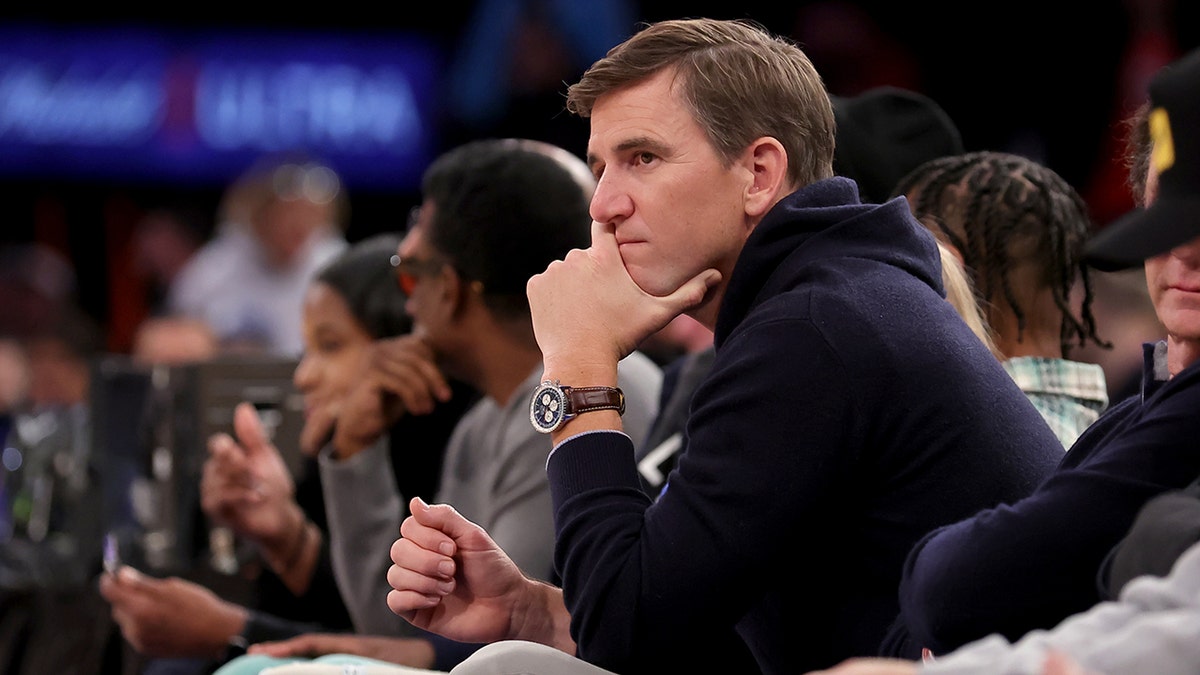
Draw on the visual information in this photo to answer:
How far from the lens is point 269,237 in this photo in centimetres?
704

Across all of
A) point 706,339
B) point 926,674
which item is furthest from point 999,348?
point 706,339

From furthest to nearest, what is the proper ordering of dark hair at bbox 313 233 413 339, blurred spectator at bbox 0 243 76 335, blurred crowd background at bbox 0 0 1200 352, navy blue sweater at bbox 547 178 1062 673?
blurred crowd background at bbox 0 0 1200 352 < blurred spectator at bbox 0 243 76 335 < dark hair at bbox 313 233 413 339 < navy blue sweater at bbox 547 178 1062 673

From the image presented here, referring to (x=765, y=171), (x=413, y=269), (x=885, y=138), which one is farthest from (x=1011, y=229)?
(x=413, y=269)

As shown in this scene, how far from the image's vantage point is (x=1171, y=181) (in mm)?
1345

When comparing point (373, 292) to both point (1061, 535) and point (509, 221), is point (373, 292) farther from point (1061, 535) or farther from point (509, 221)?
point (1061, 535)

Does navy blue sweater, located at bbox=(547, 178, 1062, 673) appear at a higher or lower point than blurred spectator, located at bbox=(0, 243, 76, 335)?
lower

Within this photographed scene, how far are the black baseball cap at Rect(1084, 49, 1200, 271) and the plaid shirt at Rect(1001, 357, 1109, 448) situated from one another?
34.9 inches

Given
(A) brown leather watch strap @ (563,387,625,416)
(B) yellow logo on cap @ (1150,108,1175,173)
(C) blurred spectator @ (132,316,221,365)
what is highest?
(B) yellow logo on cap @ (1150,108,1175,173)

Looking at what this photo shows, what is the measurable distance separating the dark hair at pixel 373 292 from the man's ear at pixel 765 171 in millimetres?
1629

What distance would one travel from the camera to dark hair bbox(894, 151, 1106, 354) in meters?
2.34

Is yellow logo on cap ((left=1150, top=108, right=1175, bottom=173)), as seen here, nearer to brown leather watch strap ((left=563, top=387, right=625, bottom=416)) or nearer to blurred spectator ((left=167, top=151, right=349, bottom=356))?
brown leather watch strap ((left=563, top=387, right=625, bottom=416))

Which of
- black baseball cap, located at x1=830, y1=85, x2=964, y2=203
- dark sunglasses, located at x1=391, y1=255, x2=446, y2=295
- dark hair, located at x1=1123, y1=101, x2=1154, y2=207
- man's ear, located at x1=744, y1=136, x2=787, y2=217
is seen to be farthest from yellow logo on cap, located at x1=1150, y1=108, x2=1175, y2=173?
dark sunglasses, located at x1=391, y1=255, x2=446, y2=295

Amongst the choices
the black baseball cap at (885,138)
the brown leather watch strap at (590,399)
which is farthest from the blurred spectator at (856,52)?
the brown leather watch strap at (590,399)

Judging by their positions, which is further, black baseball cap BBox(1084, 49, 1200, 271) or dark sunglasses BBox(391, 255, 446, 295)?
dark sunglasses BBox(391, 255, 446, 295)
